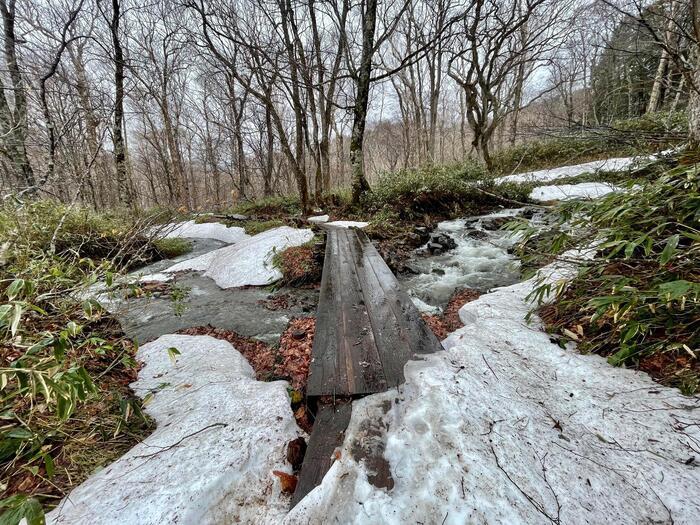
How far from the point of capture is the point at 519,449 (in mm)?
1118

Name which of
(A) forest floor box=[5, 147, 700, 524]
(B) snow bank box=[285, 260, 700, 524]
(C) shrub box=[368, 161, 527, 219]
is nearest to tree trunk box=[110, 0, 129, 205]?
(C) shrub box=[368, 161, 527, 219]

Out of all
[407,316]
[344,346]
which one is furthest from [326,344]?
[407,316]

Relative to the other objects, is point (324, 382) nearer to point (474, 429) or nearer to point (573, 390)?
point (474, 429)

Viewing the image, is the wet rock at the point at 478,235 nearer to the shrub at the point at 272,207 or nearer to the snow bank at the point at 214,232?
the snow bank at the point at 214,232

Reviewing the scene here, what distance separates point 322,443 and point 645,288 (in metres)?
2.14

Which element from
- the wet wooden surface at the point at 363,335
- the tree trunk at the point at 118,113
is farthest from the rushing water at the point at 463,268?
the tree trunk at the point at 118,113

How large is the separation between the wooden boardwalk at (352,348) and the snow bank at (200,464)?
17 centimetres

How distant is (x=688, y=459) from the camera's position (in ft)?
3.40

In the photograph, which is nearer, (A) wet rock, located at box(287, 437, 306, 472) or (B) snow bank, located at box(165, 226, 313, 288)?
(A) wet rock, located at box(287, 437, 306, 472)

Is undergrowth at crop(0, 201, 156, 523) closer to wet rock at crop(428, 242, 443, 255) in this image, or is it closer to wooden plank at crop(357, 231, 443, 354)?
wooden plank at crop(357, 231, 443, 354)

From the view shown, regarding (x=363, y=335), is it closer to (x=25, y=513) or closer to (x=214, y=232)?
(x=25, y=513)

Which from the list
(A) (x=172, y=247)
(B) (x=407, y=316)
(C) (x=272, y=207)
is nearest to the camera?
(B) (x=407, y=316)

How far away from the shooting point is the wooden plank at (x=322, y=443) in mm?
1093

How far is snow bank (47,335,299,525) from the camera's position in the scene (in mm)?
979
